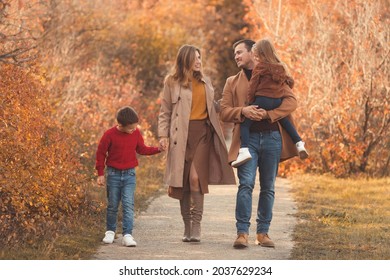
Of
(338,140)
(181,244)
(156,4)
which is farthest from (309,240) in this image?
(156,4)

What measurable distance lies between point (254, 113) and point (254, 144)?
32 cm

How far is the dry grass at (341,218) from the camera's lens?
8992mm

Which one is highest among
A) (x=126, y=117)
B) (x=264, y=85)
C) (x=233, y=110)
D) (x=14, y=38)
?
(x=14, y=38)

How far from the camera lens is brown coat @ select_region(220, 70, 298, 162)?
28.8 feet

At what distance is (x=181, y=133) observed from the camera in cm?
902

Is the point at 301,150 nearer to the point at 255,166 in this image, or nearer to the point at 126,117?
the point at 255,166

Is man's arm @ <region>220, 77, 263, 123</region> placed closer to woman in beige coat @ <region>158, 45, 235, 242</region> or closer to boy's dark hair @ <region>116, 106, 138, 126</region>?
woman in beige coat @ <region>158, 45, 235, 242</region>

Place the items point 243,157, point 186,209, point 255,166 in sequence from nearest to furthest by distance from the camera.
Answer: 1. point 243,157
2. point 255,166
3. point 186,209

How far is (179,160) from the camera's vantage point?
29.7 feet

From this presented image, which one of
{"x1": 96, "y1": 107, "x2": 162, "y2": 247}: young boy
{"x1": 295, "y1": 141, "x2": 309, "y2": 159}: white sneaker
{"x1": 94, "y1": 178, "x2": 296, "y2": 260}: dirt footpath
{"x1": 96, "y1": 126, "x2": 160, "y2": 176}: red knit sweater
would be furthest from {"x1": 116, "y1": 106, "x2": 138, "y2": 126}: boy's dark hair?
{"x1": 295, "y1": 141, "x2": 309, "y2": 159}: white sneaker

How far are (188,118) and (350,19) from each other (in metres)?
7.32

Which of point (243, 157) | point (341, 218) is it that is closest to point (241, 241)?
point (243, 157)

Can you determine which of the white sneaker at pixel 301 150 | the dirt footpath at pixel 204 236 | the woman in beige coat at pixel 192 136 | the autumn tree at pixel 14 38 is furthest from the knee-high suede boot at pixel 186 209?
the autumn tree at pixel 14 38

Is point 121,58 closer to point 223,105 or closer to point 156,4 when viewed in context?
point 156,4
